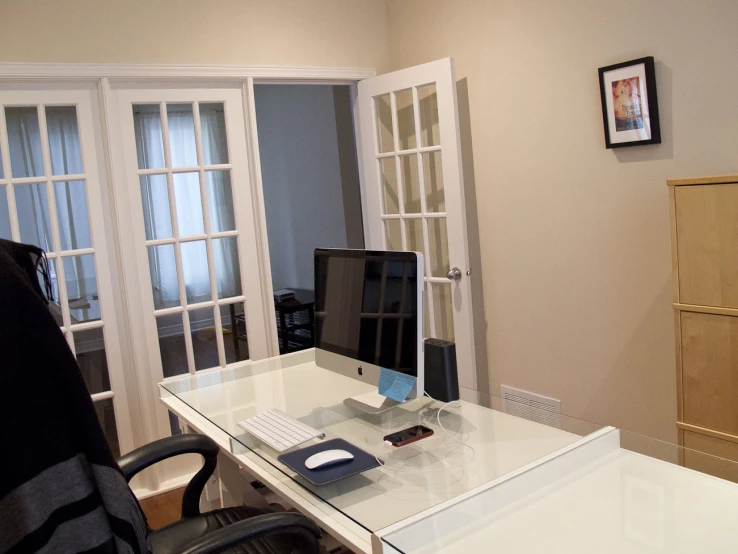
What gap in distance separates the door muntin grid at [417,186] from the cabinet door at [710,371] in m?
1.58

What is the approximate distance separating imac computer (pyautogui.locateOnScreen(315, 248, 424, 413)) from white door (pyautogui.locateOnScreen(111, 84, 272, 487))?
1552mm

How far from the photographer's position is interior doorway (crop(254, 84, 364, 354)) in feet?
20.3

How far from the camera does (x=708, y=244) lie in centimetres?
227

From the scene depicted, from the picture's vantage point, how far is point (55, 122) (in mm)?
3305

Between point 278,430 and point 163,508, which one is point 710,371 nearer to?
point 278,430

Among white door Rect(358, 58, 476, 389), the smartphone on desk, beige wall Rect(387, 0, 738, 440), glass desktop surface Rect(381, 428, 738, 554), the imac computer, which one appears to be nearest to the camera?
glass desktop surface Rect(381, 428, 738, 554)

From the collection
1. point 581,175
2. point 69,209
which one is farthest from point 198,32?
point 581,175

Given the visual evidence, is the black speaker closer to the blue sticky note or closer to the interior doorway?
the blue sticky note

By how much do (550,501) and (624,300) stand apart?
191 centimetres

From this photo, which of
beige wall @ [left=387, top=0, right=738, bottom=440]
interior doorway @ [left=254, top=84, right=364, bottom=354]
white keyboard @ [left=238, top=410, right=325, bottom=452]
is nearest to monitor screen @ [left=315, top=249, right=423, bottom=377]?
white keyboard @ [left=238, top=410, right=325, bottom=452]

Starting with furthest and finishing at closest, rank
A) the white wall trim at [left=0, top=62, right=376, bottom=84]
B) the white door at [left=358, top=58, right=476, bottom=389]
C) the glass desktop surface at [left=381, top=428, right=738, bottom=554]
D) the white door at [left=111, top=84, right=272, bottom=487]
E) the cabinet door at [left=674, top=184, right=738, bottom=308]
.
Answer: the white door at [left=358, top=58, right=476, bottom=389] < the white door at [left=111, top=84, right=272, bottom=487] < the white wall trim at [left=0, top=62, right=376, bottom=84] < the cabinet door at [left=674, top=184, right=738, bottom=308] < the glass desktop surface at [left=381, top=428, right=738, bottom=554]

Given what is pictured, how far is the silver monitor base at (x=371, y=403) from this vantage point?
→ 6.46 ft

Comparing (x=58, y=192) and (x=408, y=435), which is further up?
(x=58, y=192)

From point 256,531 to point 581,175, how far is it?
7.75 ft
